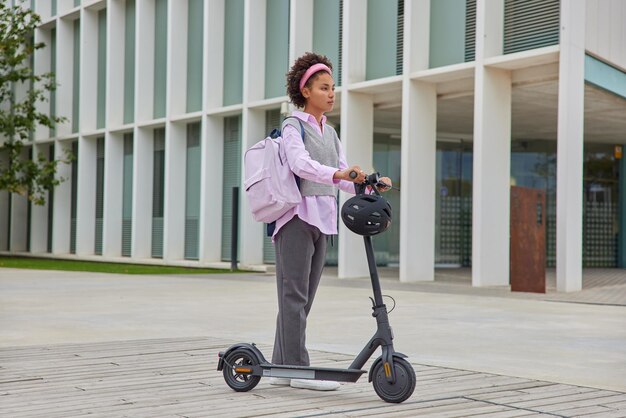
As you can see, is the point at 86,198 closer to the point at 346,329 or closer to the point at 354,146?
the point at 354,146

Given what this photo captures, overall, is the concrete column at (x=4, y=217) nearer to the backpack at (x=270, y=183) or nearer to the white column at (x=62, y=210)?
the white column at (x=62, y=210)

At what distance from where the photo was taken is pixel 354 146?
57.5ft

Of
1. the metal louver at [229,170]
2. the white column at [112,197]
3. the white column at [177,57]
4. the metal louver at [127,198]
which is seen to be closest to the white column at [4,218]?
the white column at [112,197]

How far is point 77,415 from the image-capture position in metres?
4.15

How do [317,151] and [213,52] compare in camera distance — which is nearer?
[317,151]

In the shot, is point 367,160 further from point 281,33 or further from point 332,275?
point 281,33

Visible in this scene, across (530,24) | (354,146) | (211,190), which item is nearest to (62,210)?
(211,190)

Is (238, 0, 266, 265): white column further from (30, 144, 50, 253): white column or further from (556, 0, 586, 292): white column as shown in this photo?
(30, 144, 50, 253): white column

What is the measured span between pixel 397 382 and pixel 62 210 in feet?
81.6

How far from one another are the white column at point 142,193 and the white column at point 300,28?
22.0ft

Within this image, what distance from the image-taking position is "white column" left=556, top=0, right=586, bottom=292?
44.1ft

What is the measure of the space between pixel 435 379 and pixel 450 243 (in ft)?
61.7

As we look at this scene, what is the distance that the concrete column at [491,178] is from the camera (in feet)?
48.4

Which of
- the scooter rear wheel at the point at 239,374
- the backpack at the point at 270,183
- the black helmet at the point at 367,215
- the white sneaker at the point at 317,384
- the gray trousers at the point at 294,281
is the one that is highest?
the backpack at the point at 270,183
